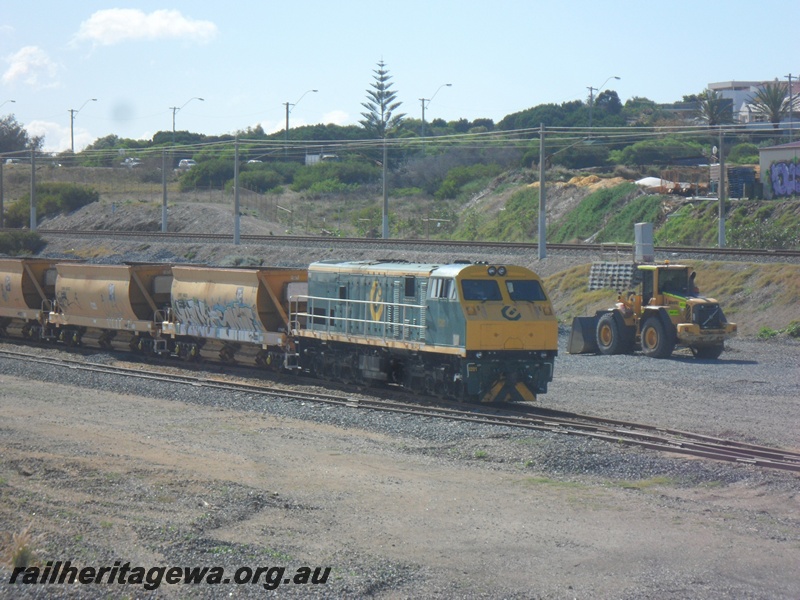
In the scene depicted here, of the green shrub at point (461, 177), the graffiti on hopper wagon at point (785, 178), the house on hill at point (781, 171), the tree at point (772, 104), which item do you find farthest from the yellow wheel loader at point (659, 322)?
the tree at point (772, 104)

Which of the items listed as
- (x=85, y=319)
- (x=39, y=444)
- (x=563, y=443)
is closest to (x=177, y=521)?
(x=39, y=444)

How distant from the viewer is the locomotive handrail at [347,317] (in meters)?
20.6

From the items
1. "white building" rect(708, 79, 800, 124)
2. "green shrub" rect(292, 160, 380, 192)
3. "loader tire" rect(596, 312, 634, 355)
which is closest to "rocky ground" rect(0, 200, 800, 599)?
"loader tire" rect(596, 312, 634, 355)

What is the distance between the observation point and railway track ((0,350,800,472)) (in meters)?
15.0

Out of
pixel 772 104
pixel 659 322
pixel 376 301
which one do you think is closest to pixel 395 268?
pixel 376 301

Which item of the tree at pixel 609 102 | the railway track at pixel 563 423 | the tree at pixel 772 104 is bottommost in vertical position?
the railway track at pixel 563 423

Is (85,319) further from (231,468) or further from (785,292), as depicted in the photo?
(785,292)

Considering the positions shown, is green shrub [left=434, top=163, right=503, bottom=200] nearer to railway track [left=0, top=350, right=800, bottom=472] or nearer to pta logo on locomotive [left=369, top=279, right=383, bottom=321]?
railway track [left=0, top=350, right=800, bottom=472]

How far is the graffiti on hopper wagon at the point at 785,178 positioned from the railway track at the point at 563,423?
139 feet

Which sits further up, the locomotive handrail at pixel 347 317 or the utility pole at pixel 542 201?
the utility pole at pixel 542 201

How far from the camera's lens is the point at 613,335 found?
95.7ft

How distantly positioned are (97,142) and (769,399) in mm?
161044

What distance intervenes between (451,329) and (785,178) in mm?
43960

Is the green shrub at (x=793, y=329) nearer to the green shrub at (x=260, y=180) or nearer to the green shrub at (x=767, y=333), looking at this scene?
the green shrub at (x=767, y=333)
